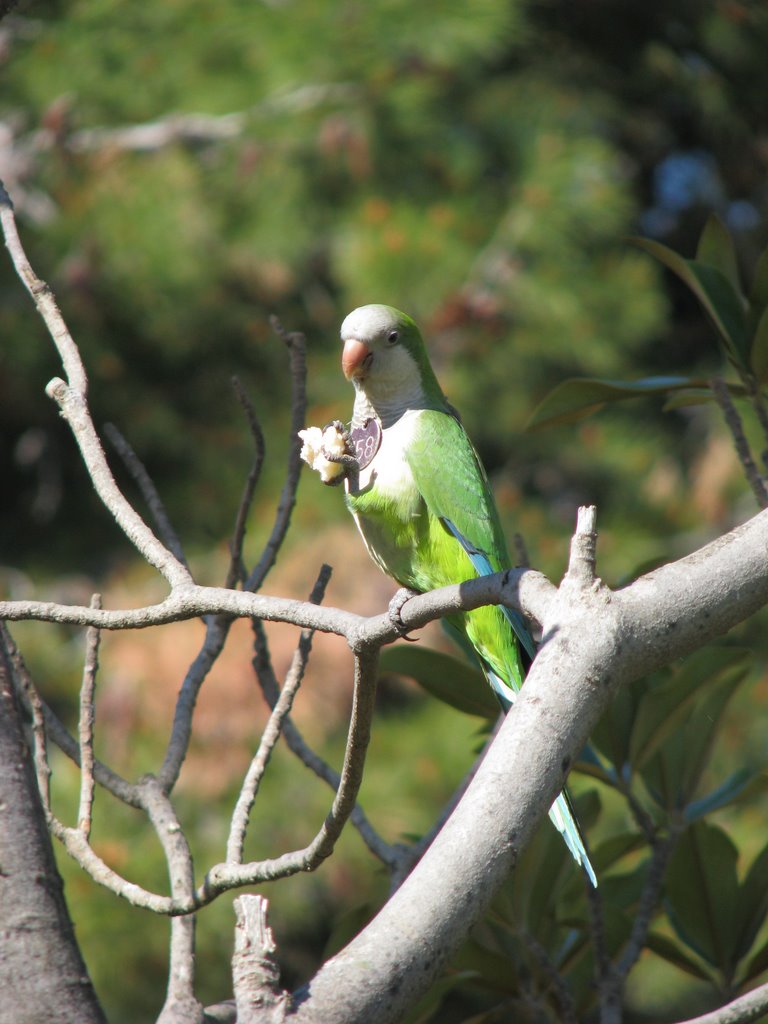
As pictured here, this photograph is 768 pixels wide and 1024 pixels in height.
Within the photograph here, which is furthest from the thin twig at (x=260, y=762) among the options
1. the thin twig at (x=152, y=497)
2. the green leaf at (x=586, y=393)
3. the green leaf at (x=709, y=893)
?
the green leaf at (x=709, y=893)

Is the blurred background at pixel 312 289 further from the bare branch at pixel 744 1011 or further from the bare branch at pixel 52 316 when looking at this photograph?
the bare branch at pixel 744 1011

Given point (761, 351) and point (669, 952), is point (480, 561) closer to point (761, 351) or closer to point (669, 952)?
point (761, 351)

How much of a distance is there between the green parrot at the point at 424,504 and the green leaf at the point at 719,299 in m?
0.39

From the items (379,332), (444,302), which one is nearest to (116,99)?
(444,302)

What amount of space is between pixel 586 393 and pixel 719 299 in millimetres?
202

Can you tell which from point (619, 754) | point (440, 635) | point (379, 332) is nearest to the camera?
point (619, 754)

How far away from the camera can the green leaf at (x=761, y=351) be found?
4.25 feet

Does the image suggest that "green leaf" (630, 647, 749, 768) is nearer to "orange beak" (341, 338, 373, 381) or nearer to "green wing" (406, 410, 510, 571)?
"green wing" (406, 410, 510, 571)

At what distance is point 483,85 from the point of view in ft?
13.1

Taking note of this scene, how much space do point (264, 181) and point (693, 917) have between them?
9.67 feet

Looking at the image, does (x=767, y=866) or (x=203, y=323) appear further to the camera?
(x=203, y=323)

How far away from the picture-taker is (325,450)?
3.67 feet

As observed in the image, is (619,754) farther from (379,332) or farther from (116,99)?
(116,99)

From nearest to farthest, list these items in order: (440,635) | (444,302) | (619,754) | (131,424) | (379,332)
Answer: (619,754)
(379,332)
(440,635)
(444,302)
(131,424)
